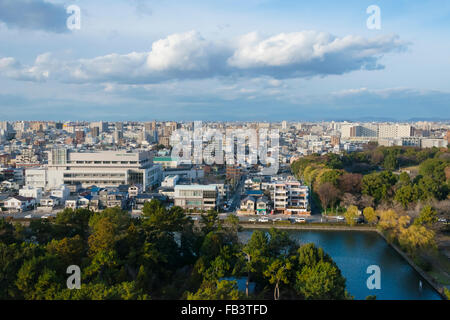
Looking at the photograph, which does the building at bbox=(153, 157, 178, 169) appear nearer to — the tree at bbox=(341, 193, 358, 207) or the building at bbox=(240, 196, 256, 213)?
the building at bbox=(240, 196, 256, 213)

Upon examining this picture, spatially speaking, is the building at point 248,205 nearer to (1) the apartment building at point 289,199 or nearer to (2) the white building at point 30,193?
(1) the apartment building at point 289,199

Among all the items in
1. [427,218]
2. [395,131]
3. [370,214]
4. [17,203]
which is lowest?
[17,203]

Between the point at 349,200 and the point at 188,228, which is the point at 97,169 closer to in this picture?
the point at 188,228

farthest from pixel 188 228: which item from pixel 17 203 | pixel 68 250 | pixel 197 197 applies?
pixel 17 203

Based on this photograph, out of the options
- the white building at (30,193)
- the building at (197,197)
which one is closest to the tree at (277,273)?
the building at (197,197)

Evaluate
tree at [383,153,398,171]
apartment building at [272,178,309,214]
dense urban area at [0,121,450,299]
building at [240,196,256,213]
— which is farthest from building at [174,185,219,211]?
tree at [383,153,398,171]

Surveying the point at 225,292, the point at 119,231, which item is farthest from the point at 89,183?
the point at 225,292
